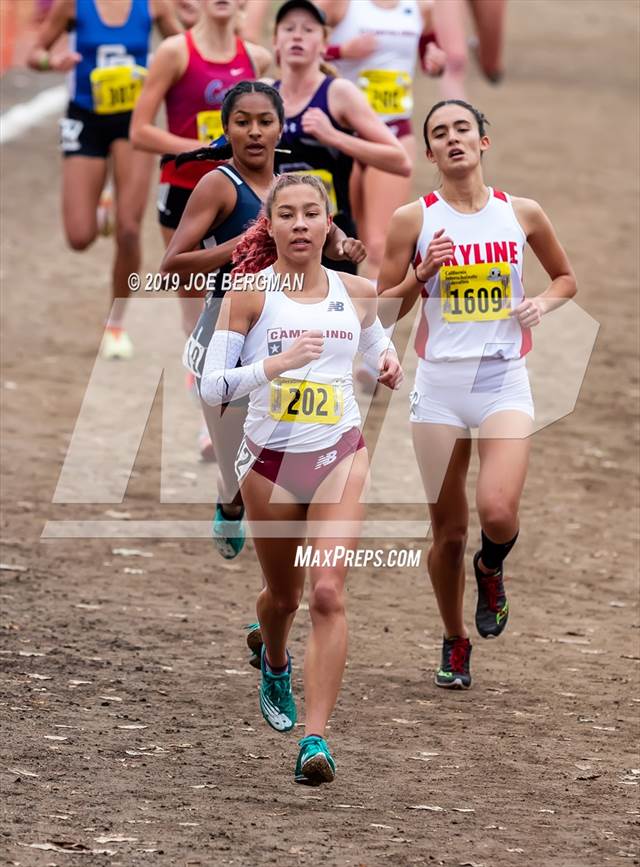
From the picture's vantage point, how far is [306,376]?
6.00m

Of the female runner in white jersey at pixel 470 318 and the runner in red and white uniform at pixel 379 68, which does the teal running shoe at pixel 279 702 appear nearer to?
the female runner in white jersey at pixel 470 318

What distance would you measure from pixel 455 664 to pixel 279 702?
1166 millimetres

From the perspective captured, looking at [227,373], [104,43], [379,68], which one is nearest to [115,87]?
[104,43]

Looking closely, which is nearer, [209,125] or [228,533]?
[228,533]

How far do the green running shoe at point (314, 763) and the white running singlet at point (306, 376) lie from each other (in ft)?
3.20

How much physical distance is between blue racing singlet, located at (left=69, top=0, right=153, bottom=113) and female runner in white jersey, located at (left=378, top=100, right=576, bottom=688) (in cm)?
470

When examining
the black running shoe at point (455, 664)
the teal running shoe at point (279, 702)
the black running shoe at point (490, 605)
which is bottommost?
the black running shoe at point (455, 664)

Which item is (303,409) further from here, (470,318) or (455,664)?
(455,664)

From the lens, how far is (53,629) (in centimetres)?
768

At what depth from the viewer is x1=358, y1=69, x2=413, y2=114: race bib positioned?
11102mm

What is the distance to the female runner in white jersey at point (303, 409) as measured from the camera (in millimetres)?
5898

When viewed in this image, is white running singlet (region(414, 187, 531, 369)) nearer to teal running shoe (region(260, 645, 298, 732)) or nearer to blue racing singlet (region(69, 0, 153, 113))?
teal running shoe (region(260, 645, 298, 732))

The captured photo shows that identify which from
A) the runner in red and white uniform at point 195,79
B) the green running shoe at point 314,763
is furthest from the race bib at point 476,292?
the runner in red and white uniform at point 195,79

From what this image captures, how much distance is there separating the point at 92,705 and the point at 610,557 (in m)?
3.50
